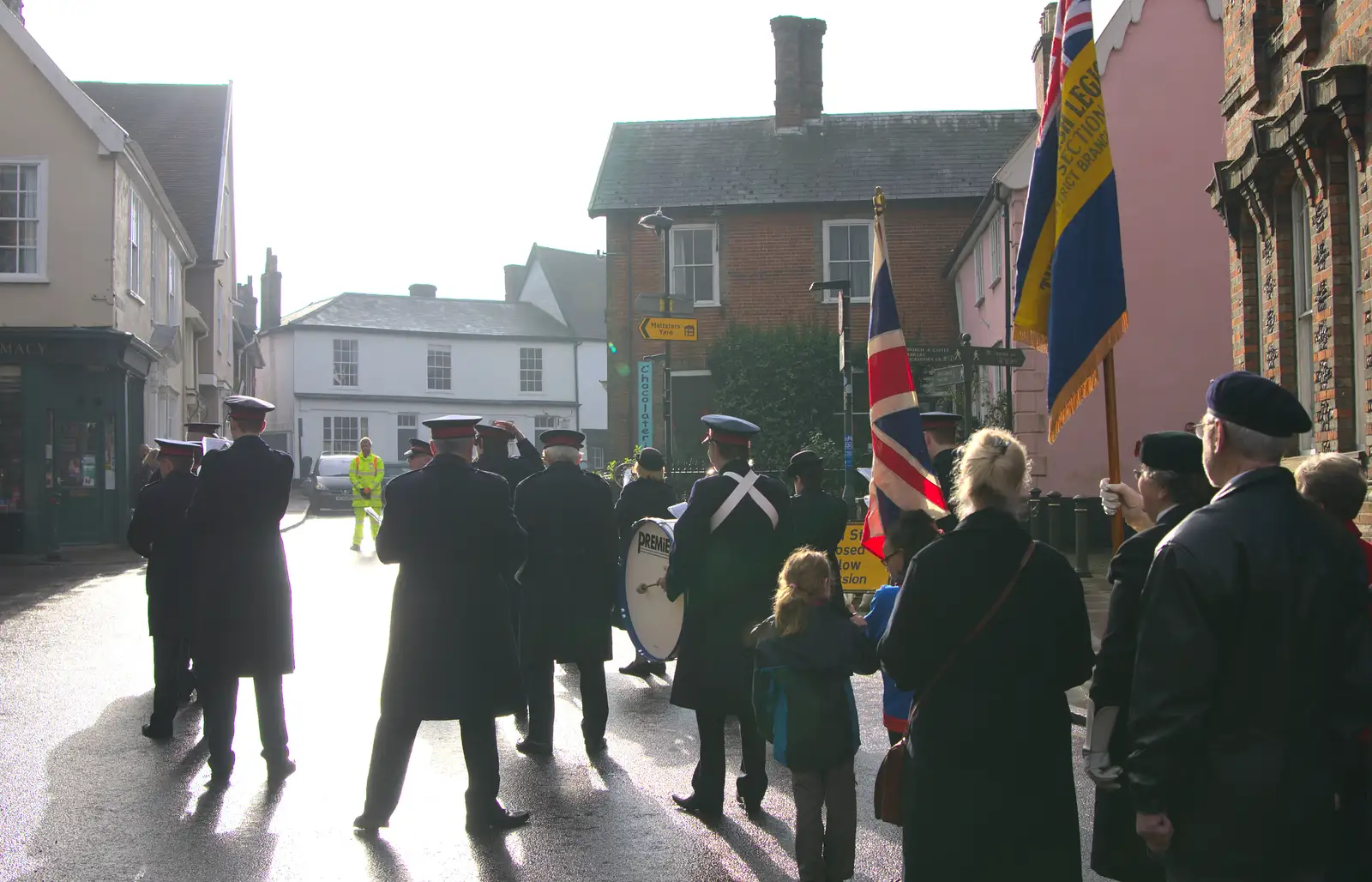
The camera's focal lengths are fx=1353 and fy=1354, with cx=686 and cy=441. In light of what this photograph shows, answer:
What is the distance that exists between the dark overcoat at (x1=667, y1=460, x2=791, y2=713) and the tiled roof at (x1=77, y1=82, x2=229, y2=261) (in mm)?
31353

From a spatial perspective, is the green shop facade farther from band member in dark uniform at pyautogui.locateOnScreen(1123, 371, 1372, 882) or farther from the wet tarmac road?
band member in dark uniform at pyautogui.locateOnScreen(1123, 371, 1372, 882)

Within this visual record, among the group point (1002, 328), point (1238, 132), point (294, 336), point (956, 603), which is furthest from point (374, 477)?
point (294, 336)

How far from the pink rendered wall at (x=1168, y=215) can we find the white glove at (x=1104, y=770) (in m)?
17.1

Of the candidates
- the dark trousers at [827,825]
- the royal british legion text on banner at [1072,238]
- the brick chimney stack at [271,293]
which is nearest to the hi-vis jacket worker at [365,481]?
the royal british legion text on banner at [1072,238]

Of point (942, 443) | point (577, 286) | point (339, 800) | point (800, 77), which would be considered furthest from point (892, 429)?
point (577, 286)

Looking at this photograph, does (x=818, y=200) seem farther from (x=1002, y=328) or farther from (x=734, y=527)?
(x=734, y=527)

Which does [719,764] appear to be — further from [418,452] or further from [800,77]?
[800,77]

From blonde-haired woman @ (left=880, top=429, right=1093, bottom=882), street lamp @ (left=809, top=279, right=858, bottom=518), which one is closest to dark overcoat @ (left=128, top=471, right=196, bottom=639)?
blonde-haired woman @ (left=880, top=429, right=1093, bottom=882)

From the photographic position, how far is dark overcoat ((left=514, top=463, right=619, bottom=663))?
787cm

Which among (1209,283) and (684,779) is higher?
(1209,283)

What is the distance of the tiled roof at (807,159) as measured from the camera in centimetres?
2972

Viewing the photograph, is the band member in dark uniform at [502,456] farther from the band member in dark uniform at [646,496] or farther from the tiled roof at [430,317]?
the tiled roof at [430,317]

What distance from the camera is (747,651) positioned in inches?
259

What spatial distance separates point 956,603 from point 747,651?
2.98 metres
